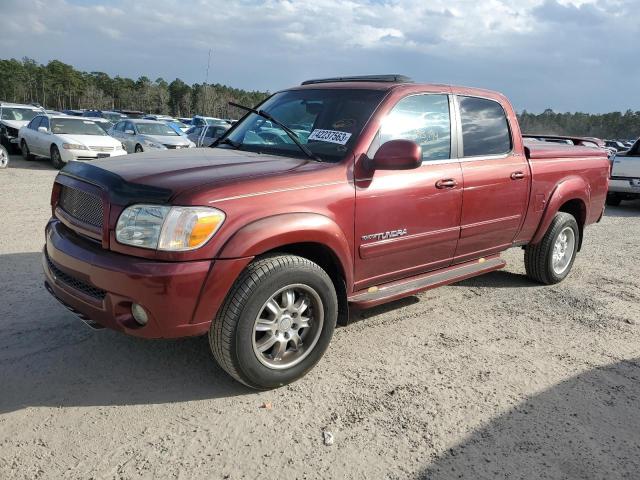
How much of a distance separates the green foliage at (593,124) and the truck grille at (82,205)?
74.9m

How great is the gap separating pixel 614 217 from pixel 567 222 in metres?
6.53

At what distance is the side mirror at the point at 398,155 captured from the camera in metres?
3.31

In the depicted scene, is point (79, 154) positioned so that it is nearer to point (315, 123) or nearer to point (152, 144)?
point (152, 144)

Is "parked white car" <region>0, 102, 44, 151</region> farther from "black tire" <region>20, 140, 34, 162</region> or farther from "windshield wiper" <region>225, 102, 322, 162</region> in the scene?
"windshield wiper" <region>225, 102, 322, 162</region>

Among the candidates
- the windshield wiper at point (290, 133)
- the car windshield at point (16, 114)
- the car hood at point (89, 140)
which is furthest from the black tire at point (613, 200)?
the car windshield at point (16, 114)

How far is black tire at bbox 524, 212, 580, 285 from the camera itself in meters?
5.34

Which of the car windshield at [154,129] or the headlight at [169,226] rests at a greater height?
the car windshield at [154,129]

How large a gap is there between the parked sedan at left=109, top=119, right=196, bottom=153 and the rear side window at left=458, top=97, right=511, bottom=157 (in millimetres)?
12800

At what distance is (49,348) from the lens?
3.55 meters

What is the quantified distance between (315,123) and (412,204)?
943 millimetres

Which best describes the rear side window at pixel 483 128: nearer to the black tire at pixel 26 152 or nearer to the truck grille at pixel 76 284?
the truck grille at pixel 76 284

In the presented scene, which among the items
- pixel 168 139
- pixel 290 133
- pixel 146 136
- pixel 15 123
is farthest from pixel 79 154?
pixel 290 133

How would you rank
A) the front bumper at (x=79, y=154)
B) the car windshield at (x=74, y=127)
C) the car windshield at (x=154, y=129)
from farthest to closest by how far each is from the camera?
the car windshield at (x=154, y=129), the car windshield at (x=74, y=127), the front bumper at (x=79, y=154)

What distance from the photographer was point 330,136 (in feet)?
12.2
